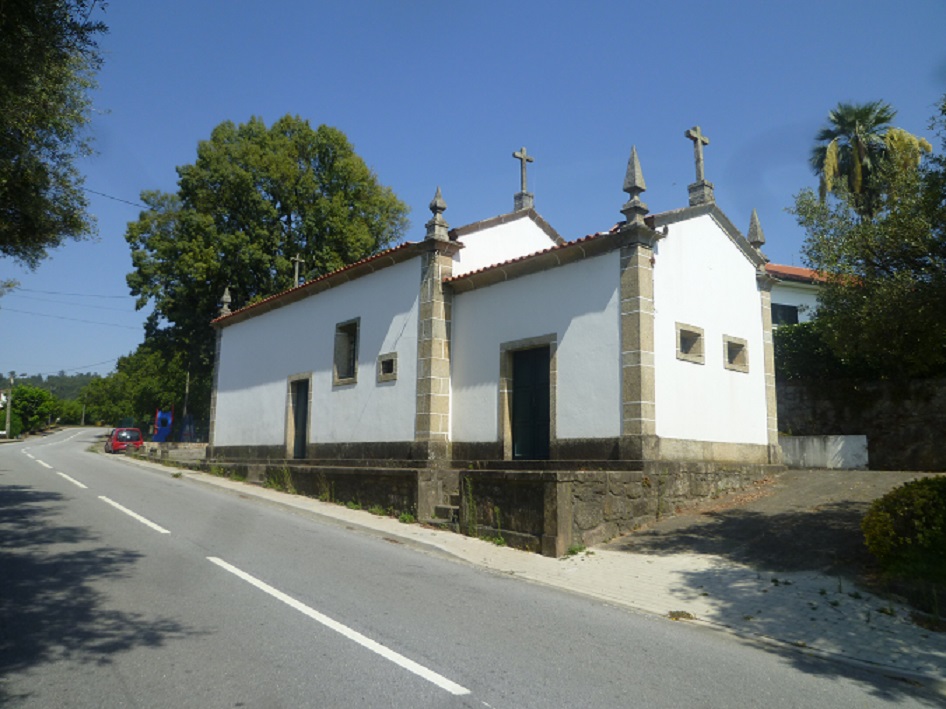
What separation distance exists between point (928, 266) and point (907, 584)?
414cm

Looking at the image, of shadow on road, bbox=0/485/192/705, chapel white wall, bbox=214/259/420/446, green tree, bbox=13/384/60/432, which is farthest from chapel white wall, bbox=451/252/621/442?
green tree, bbox=13/384/60/432

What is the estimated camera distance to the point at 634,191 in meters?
13.1

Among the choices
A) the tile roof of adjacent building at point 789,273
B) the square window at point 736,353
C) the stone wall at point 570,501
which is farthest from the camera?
the tile roof of adjacent building at point 789,273

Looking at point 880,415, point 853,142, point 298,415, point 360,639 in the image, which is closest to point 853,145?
point 853,142

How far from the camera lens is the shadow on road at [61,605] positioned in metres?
5.07

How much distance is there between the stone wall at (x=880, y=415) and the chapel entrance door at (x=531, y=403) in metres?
9.92

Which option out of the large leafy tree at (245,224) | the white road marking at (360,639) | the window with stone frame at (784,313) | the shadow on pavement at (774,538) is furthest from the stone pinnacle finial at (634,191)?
the large leafy tree at (245,224)

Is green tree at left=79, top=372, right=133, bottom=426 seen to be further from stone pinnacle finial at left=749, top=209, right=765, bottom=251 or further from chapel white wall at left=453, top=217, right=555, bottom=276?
stone pinnacle finial at left=749, top=209, right=765, bottom=251

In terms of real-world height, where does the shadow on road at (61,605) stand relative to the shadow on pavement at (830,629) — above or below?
above

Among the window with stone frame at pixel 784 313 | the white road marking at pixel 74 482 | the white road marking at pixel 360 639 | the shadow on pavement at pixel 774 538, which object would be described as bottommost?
the white road marking at pixel 360 639

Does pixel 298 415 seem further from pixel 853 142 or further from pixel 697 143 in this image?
pixel 853 142

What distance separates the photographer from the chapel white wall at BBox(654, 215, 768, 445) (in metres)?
13.1

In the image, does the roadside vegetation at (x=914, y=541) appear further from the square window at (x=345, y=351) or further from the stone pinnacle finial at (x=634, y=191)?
the square window at (x=345, y=351)

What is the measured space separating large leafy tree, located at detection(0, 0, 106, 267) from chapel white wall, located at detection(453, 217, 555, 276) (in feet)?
25.9
